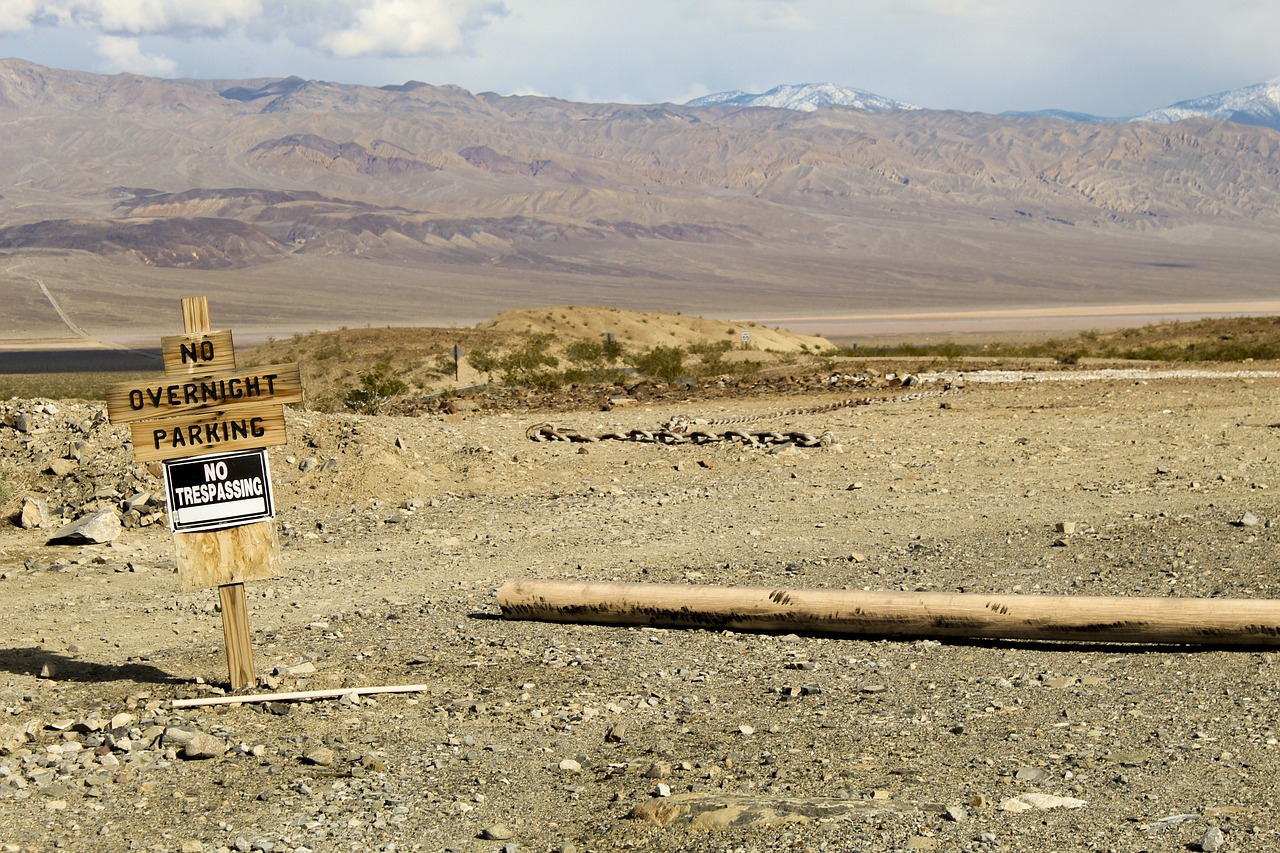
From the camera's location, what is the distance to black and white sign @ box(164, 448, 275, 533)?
6.42m

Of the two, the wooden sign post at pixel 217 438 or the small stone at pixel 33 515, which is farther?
the small stone at pixel 33 515

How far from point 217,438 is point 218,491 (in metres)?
0.27

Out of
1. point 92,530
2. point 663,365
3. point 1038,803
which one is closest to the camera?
point 1038,803

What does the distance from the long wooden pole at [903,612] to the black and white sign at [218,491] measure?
1782 millimetres

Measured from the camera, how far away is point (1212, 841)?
4.37 m

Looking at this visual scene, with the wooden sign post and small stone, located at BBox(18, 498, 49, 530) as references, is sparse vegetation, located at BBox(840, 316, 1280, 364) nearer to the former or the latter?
small stone, located at BBox(18, 498, 49, 530)

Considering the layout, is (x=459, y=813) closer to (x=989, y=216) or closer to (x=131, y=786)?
(x=131, y=786)

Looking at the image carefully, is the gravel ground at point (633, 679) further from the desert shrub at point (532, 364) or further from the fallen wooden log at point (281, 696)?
the desert shrub at point (532, 364)

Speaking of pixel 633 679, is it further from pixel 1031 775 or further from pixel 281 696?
pixel 1031 775

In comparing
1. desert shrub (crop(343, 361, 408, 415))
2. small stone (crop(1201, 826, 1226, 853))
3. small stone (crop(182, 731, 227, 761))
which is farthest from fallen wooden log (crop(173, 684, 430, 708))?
desert shrub (crop(343, 361, 408, 415))

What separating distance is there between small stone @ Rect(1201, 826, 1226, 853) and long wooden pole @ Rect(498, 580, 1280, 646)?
240cm

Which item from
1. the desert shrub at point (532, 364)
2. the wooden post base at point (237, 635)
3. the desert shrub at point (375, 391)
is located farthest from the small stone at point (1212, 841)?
the desert shrub at point (532, 364)

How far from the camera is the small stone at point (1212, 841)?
4352mm

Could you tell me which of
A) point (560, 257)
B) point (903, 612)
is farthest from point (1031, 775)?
point (560, 257)
